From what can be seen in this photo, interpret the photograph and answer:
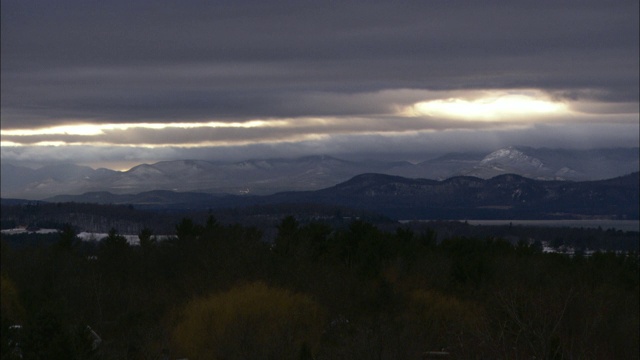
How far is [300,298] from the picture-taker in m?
69.9

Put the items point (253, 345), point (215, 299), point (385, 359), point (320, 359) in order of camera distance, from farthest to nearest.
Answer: point (215, 299) < point (253, 345) < point (320, 359) < point (385, 359)

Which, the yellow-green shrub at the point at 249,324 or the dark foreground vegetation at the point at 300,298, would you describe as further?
the yellow-green shrub at the point at 249,324

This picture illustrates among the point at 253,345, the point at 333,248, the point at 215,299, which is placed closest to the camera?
the point at 253,345

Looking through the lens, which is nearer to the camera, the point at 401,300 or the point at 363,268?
the point at 401,300

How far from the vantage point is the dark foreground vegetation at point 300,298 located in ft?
167

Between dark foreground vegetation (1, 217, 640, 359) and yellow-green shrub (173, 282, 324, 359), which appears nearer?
dark foreground vegetation (1, 217, 640, 359)

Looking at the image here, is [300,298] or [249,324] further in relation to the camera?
[300,298]

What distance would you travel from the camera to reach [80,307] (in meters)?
70.4

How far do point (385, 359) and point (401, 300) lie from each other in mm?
32187

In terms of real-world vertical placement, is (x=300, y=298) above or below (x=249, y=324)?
above

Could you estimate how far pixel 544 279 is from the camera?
305 feet

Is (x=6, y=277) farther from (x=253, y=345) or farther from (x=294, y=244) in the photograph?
(x=253, y=345)

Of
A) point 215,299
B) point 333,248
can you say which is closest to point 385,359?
point 215,299

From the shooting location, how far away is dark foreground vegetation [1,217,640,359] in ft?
167
